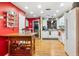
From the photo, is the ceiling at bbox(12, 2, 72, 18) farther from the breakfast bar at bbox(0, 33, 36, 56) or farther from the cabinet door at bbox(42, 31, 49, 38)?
the breakfast bar at bbox(0, 33, 36, 56)

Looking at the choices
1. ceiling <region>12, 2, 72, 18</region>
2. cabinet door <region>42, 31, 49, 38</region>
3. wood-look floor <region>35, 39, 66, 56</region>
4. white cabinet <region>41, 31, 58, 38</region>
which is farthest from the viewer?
cabinet door <region>42, 31, 49, 38</region>

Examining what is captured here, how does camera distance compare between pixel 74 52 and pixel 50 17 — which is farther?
pixel 50 17

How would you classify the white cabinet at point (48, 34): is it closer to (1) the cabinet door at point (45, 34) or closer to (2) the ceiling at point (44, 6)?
(1) the cabinet door at point (45, 34)

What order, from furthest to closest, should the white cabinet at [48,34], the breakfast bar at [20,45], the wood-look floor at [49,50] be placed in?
the white cabinet at [48,34] → the wood-look floor at [49,50] → the breakfast bar at [20,45]

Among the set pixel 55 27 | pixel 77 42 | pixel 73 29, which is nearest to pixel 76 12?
pixel 73 29

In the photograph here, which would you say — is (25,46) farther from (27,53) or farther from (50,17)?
(50,17)

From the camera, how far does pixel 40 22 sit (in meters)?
13.2

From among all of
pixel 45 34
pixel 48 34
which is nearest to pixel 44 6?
pixel 48 34

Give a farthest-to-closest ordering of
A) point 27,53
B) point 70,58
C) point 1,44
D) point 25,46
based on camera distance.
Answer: point 25,46
point 27,53
point 1,44
point 70,58

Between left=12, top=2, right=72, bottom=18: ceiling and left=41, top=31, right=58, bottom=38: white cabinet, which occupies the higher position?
left=12, top=2, right=72, bottom=18: ceiling

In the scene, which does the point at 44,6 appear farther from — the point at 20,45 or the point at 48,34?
the point at 48,34

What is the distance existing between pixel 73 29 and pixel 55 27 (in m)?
8.06

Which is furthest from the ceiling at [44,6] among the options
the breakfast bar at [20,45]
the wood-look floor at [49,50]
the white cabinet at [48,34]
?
the wood-look floor at [49,50]

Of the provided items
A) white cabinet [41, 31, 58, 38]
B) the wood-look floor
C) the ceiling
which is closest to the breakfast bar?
the wood-look floor
